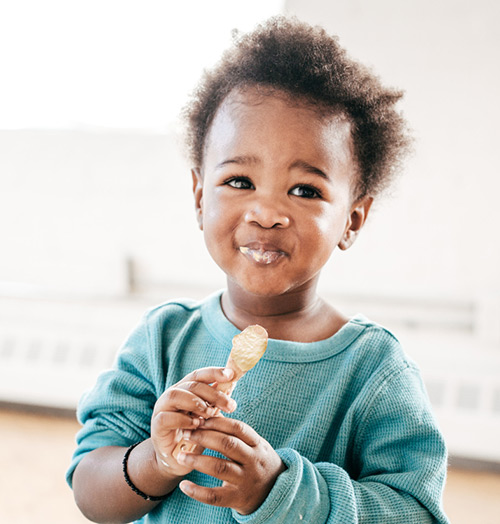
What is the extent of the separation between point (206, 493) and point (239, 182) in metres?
0.31

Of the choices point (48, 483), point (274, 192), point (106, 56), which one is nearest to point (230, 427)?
point (274, 192)

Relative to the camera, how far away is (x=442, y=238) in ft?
4.70

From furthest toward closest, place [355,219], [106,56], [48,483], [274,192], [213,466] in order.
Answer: [106,56] → [48,483] → [355,219] → [274,192] → [213,466]

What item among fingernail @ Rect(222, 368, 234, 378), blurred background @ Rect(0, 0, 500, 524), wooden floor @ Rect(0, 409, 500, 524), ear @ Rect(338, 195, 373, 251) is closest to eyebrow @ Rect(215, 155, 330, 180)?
ear @ Rect(338, 195, 373, 251)

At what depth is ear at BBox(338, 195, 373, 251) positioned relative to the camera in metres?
0.71

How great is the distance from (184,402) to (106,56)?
4.19 ft

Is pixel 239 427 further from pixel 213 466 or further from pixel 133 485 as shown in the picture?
pixel 133 485

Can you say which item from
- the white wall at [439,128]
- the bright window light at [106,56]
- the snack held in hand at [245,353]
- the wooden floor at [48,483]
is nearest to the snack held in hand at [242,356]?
the snack held in hand at [245,353]

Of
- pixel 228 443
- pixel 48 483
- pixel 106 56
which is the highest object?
pixel 106 56

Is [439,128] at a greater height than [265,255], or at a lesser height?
greater

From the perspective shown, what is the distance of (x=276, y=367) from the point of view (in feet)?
2.08

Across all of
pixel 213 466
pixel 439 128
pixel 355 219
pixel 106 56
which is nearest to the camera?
pixel 213 466

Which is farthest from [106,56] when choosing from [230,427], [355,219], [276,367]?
[230,427]

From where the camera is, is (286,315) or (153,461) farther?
(286,315)
